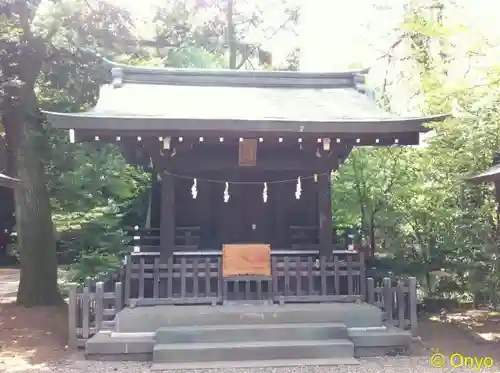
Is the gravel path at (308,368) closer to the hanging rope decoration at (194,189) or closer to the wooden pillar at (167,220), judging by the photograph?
the wooden pillar at (167,220)

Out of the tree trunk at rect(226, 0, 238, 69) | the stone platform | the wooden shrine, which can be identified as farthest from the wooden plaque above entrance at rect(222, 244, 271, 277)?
the tree trunk at rect(226, 0, 238, 69)

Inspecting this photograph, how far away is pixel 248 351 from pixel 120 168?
670cm

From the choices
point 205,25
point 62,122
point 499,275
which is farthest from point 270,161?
point 205,25

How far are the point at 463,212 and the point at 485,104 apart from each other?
2.05 meters

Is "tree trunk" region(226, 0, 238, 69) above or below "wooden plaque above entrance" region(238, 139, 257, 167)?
above

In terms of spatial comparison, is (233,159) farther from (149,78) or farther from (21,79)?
(21,79)

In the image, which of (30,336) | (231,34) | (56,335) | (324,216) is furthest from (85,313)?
(231,34)

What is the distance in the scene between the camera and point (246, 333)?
21.3 feet

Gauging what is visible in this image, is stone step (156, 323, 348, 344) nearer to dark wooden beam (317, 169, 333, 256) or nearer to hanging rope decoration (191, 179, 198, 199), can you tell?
dark wooden beam (317, 169, 333, 256)

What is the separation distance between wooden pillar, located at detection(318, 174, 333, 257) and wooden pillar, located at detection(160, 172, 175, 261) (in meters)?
2.33

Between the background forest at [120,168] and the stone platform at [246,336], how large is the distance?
2.78 m

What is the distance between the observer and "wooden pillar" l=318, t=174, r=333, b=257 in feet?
26.3

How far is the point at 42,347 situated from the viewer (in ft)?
22.9

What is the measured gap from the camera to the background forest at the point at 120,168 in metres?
8.58
